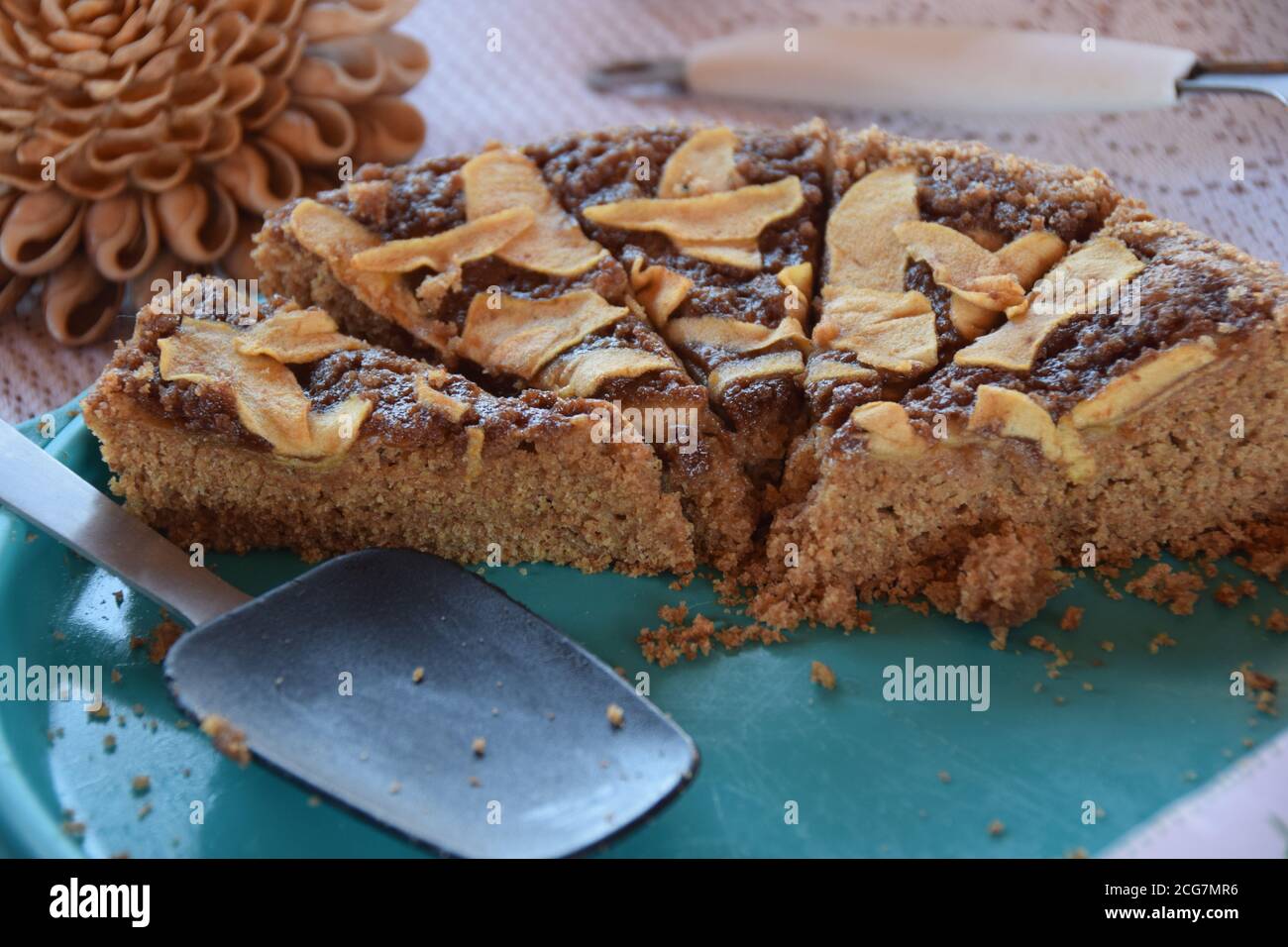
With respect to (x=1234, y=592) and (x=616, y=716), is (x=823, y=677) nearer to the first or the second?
(x=616, y=716)

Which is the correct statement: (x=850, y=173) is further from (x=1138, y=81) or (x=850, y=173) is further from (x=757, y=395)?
(x=1138, y=81)

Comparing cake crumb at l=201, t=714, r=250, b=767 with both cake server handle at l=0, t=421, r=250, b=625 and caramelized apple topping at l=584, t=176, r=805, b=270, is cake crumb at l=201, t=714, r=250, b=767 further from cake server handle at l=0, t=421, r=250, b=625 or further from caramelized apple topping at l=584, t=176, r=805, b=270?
caramelized apple topping at l=584, t=176, r=805, b=270

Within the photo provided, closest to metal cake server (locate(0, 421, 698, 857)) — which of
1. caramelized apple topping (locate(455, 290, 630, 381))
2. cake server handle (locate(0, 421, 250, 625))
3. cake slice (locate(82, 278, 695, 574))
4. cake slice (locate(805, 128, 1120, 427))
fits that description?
cake server handle (locate(0, 421, 250, 625))

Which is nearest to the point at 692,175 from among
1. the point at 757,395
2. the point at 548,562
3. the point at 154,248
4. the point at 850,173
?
the point at 850,173

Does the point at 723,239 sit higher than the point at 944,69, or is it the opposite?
the point at 944,69

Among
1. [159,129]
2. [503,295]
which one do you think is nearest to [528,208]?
[503,295]

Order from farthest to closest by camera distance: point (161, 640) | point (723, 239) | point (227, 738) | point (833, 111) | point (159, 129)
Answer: point (833, 111), point (159, 129), point (723, 239), point (161, 640), point (227, 738)

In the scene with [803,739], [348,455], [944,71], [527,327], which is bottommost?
[803,739]
